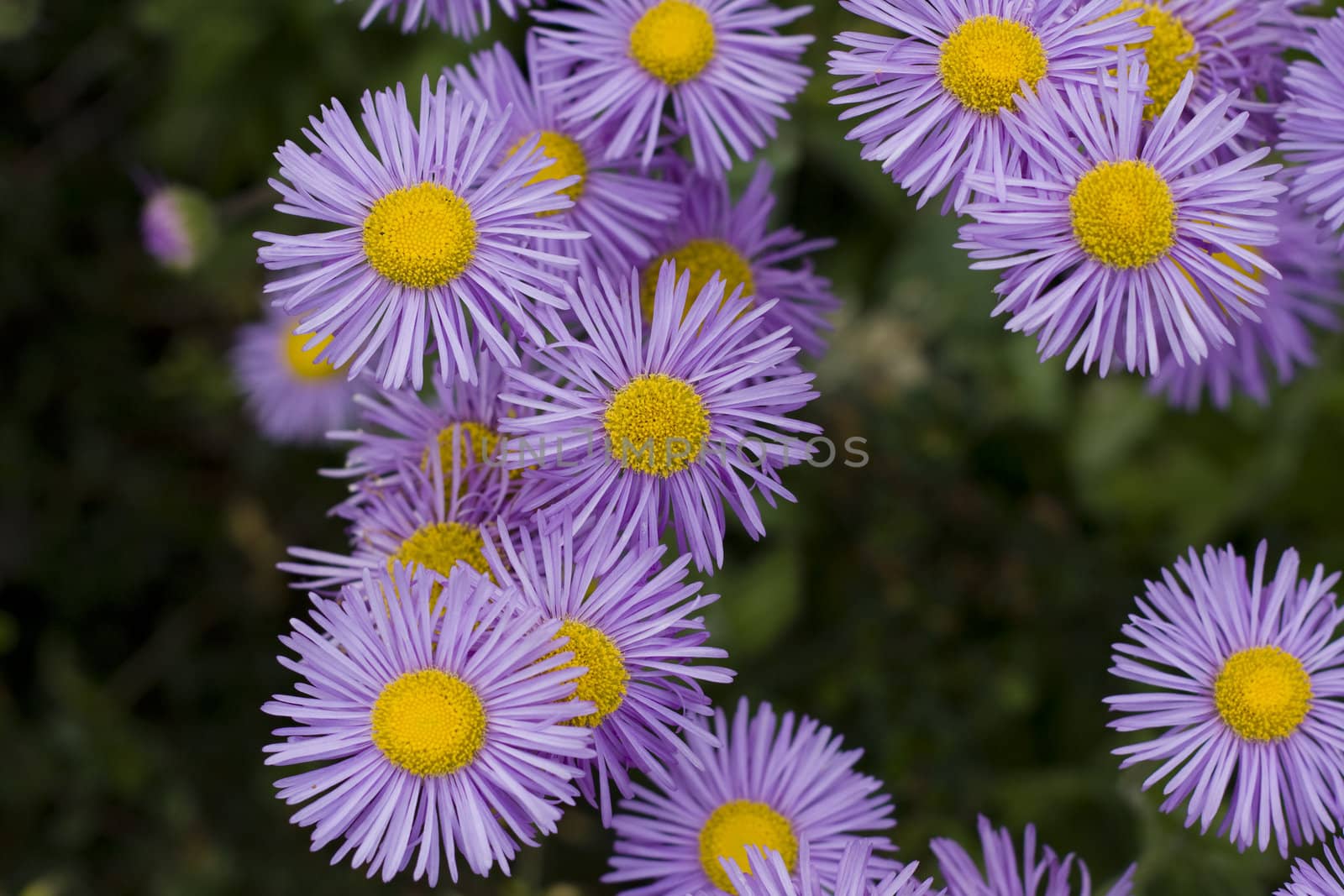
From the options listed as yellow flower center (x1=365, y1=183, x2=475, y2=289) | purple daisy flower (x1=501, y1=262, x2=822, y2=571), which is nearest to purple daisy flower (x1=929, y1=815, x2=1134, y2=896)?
purple daisy flower (x1=501, y1=262, x2=822, y2=571)

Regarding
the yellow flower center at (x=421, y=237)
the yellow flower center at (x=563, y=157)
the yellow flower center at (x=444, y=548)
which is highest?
the yellow flower center at (x=563, y=157)

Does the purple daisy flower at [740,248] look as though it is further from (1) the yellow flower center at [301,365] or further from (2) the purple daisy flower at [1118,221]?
(1) the yellow flower center at [301,365]

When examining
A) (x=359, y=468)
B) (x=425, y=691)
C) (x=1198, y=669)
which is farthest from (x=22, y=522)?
(x=1198, y=669)

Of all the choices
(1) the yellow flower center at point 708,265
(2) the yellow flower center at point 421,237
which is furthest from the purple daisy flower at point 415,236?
A: (1) the yellow flower center at point 708,265

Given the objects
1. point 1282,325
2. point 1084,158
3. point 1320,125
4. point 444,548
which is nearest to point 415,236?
point 444,548

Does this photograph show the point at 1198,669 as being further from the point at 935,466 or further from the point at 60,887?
the point at 60,887

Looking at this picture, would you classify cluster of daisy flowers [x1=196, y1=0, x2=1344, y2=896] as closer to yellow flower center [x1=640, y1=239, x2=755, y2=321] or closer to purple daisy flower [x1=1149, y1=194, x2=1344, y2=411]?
yellow flower center [x1=640, y1=239, x2=755, y2=321]

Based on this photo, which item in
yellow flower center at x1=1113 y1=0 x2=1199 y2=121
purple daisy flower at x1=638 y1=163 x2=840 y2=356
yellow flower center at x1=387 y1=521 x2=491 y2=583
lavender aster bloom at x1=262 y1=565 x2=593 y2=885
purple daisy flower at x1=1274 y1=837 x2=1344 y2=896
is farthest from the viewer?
purple daisy flower at x1=638 y1=163 x2=840 y2=356
